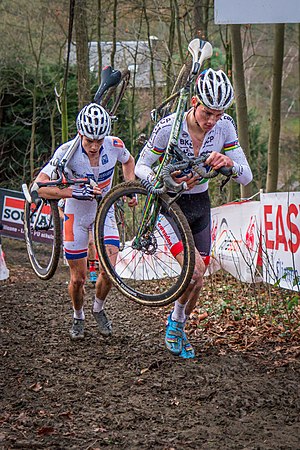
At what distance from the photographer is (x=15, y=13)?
19.5m

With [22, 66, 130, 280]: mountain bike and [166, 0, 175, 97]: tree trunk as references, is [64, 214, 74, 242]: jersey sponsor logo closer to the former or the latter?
[22, 66, 130, 280]: mountain bike

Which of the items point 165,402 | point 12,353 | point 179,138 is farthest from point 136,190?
point 12,353

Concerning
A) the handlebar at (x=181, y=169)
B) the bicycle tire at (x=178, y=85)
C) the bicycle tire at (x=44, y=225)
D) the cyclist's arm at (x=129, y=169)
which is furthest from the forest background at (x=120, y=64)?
the handlebar at (x=181, y=169)

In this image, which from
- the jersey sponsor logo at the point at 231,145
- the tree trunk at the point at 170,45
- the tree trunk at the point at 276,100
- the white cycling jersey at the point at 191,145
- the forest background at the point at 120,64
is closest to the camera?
the white cycling jersey at the point at 191,145

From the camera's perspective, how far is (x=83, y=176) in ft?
24.9

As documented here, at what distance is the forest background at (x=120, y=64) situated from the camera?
1351 centimetres

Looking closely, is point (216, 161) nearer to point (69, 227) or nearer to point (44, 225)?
point (69, 227)

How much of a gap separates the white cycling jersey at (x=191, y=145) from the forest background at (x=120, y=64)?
16.6 ft

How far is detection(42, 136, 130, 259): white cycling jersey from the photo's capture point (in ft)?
24.9

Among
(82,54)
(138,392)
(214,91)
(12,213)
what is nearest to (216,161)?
(214,91)

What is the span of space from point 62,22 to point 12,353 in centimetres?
1243

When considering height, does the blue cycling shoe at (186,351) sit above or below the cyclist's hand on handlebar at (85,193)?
below

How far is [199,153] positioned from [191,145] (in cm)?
9

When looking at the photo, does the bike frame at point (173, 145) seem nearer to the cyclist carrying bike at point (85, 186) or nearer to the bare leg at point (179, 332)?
the cyclist carrying bike at point (85, 186)
